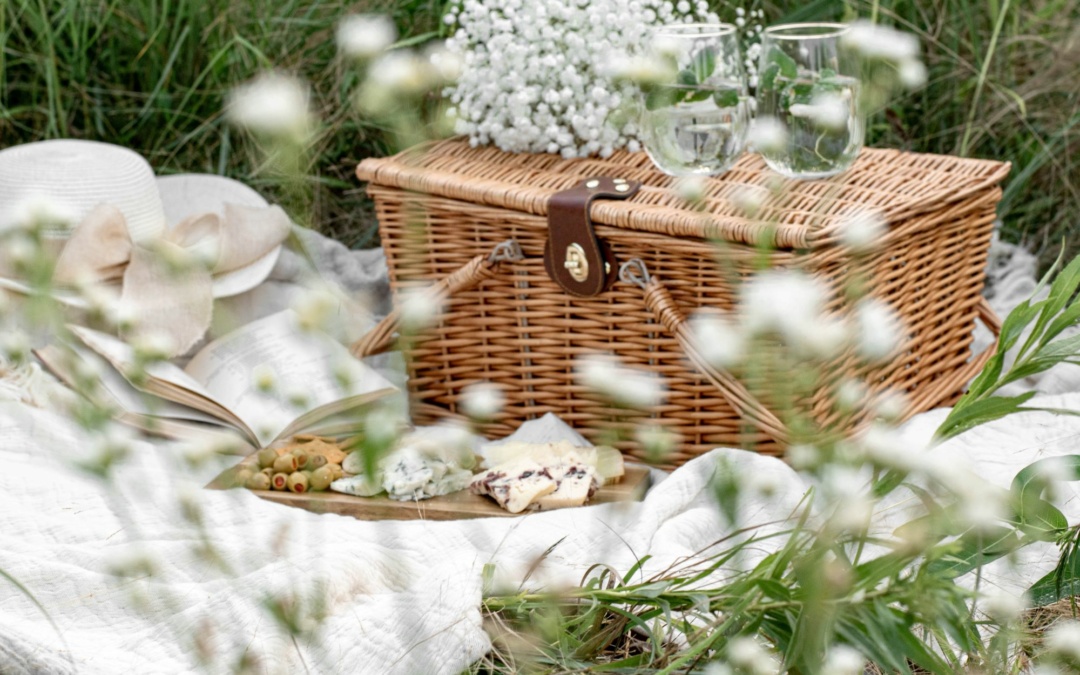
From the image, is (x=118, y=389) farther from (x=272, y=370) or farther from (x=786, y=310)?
(x=786, y=310)

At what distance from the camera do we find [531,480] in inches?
59.2

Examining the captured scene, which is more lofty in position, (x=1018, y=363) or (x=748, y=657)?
(x=1018, y=363)

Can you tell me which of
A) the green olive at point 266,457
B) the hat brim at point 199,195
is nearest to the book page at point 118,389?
the green olive at point 266,457

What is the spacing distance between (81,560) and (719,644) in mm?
661

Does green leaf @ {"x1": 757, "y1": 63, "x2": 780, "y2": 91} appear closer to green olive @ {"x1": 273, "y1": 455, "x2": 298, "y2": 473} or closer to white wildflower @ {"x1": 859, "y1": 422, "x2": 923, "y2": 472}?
green olive @ {"x1": 273, "y1": 455, "x2": 298, "y2": 473}

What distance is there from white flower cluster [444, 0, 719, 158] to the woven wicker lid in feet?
0.11

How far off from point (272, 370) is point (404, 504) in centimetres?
32

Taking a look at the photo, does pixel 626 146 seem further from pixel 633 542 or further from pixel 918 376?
pixel 633 542

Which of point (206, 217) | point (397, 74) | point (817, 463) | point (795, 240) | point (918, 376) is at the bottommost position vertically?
point (918, 376)

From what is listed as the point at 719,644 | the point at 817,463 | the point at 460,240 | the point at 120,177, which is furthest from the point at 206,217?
the point at 817,463

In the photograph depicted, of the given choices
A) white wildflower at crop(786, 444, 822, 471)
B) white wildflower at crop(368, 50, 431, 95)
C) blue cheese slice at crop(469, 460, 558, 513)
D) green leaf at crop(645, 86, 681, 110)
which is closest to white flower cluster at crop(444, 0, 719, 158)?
green leaf at crop(645, 86, 681, 110)

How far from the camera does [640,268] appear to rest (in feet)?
5.30

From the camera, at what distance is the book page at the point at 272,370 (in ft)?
5.67

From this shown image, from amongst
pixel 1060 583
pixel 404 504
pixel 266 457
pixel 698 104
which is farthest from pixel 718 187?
pixel 1060 583
